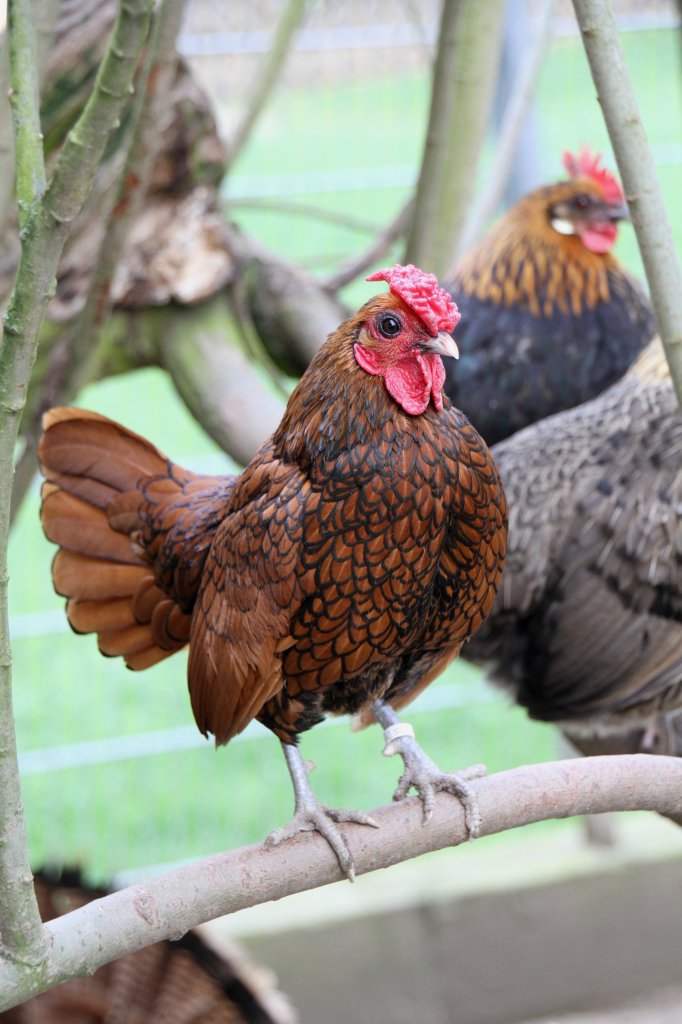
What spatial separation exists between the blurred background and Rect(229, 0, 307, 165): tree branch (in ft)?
2.32

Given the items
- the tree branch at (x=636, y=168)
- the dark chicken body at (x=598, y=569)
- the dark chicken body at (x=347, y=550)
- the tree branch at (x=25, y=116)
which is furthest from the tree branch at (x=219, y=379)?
the tree branch at (x=25, y=116)

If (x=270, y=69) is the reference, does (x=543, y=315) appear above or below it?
→ below

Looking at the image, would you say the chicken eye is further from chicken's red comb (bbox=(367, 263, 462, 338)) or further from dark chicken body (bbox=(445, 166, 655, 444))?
dark chicken body (bbox=(445, 166, 655, 444))

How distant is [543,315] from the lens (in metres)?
2.50

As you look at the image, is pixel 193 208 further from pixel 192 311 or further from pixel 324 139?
pixel 324 139

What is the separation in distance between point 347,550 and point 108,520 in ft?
1.55

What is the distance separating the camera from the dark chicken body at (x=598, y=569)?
6.37ft

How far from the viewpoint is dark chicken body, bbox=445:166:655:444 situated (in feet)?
7.89

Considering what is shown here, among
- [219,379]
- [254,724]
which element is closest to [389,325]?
[219,379]

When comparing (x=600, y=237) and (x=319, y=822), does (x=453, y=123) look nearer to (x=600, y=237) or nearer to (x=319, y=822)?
(x=600, y=237)

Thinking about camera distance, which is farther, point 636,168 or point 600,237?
point 600,237

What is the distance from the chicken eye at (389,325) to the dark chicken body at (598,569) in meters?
0.86

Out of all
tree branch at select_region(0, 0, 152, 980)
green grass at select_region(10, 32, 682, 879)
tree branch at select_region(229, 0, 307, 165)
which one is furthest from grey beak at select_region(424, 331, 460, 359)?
green grass at select_region(10, 32, 682, 879)

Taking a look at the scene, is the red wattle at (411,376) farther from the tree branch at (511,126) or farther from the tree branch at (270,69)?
the tree branch at (270,69)
